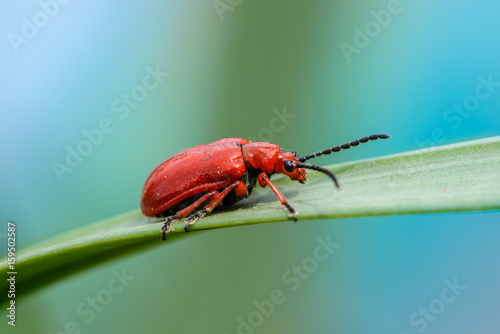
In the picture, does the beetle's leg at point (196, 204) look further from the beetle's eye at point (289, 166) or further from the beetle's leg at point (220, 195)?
the beetle's eye at point (289, 166)

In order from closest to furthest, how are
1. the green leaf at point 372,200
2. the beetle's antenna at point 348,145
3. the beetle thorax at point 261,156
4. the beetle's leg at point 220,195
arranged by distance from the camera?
the green leaf at point 372,200 → the beetle's leg at point 220,195 → the beetle's antenna at point 348,145 → the beetle thorax at point 261,156

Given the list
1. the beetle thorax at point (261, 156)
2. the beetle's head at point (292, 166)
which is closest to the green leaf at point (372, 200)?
the beetle's head at point (292, 166)

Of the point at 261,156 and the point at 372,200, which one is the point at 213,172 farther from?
the point at 372,200

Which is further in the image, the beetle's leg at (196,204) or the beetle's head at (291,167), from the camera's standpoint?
the beetle's head at (291,167)

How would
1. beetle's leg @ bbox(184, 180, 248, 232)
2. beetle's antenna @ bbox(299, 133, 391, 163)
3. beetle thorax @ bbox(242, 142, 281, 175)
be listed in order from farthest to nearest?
1. beetle thorax @ bbox(242, 142, 281, 175)
2. beetle's antenna @ bbox(299, 133, 391, 163)
3. beetle's leg @ bbox(184, 180, 248, 232)

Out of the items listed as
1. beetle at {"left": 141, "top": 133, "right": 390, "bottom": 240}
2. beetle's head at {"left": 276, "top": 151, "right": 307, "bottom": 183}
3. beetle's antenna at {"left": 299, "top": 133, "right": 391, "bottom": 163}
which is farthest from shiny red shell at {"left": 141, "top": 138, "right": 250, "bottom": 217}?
beetle's antenna at {"left": 299, "top": 133, "right": 391, "bottom": 163}

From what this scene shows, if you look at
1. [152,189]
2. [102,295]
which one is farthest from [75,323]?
[152,189]

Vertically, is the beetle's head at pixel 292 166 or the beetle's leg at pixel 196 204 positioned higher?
the beetle's leg at pixel 196 204

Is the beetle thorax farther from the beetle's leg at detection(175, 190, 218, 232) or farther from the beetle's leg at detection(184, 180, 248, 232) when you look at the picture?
the beetle's leg at detection(175, 190, 218, 232)
